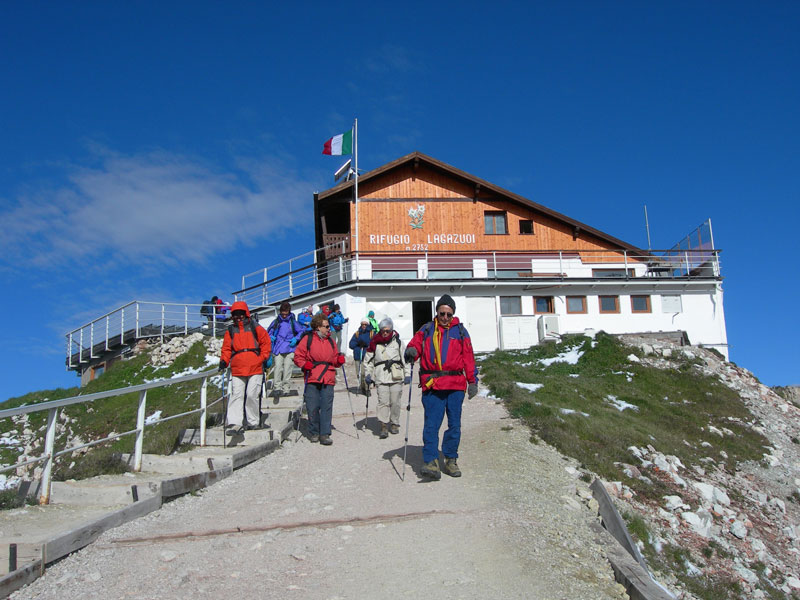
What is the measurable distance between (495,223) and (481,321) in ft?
18.3

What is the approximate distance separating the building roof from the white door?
5.47 metres

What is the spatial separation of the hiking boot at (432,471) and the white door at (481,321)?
58.1ft

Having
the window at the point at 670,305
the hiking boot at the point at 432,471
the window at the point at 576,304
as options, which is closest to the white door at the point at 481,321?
the window at the point at 576,304

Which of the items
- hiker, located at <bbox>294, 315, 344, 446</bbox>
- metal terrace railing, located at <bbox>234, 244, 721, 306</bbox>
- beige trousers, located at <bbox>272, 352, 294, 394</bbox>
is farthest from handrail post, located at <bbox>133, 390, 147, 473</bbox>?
metal terrace railing, located at <bbox>234, 244, 721, 306</bbox>

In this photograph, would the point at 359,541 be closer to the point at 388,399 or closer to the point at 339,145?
the point at 388,399

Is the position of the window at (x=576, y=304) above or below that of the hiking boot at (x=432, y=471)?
above

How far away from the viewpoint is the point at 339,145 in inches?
1180

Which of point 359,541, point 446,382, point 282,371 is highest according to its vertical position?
point 282,371

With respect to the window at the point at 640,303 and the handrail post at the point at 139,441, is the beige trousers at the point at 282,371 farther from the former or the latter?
the window at the point at 640,303

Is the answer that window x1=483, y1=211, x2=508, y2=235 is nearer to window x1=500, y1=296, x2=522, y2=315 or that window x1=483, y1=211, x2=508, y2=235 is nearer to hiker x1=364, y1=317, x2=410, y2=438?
window x1=500, y1=296, x2=522, y2=315

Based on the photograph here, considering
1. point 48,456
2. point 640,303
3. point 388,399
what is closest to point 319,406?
point 388,399

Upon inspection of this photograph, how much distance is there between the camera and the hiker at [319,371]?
33.3ft

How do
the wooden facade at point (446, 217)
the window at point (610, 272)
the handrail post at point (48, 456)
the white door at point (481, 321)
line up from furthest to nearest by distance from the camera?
the window at point (610, 272)
the wooden facade at point (446, 217)
the white door at point (481, 321)
the handrail post at point (48, 456)

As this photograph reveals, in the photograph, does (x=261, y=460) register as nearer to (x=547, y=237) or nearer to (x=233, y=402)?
(x=233, y=402)
